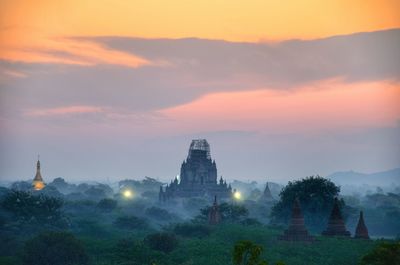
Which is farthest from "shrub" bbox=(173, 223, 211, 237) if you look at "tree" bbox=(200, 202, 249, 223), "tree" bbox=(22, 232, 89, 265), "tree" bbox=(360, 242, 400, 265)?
"tree" bbox=(360, 242, 400, 265)

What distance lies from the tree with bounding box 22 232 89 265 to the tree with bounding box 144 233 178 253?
9.39 metres

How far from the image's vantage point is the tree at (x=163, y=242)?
86125 mm

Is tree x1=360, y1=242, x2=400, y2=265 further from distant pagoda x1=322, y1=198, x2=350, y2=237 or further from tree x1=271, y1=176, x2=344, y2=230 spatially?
tree x1=271, y1=176, x2=344, y2=230

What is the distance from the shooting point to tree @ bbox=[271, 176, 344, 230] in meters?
116

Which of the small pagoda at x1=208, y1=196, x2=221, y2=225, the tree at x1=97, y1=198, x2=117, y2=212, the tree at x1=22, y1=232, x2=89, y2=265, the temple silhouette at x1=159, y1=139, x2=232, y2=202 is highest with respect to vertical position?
the temple silhouette at x1=159, y1=139, x2=232, y2=202

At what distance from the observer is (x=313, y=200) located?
116 meters

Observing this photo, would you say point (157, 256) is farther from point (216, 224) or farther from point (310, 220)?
point (310, 220)

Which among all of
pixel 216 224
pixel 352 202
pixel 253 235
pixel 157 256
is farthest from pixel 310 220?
pixel 352 202

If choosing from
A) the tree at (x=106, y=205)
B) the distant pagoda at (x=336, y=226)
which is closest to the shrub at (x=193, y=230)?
the distant pagoda at (x=336, y=226)

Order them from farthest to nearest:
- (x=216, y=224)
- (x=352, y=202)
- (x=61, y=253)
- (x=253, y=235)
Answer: (x=352, y=202), (x=216, y=224), (x=253, y=235), (x=61, y=253)

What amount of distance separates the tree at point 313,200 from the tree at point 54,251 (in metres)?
43.5

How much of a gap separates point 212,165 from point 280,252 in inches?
3120

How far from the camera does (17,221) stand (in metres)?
109

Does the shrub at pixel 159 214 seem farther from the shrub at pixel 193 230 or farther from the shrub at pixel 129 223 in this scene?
the shrub at pixel 193 230
